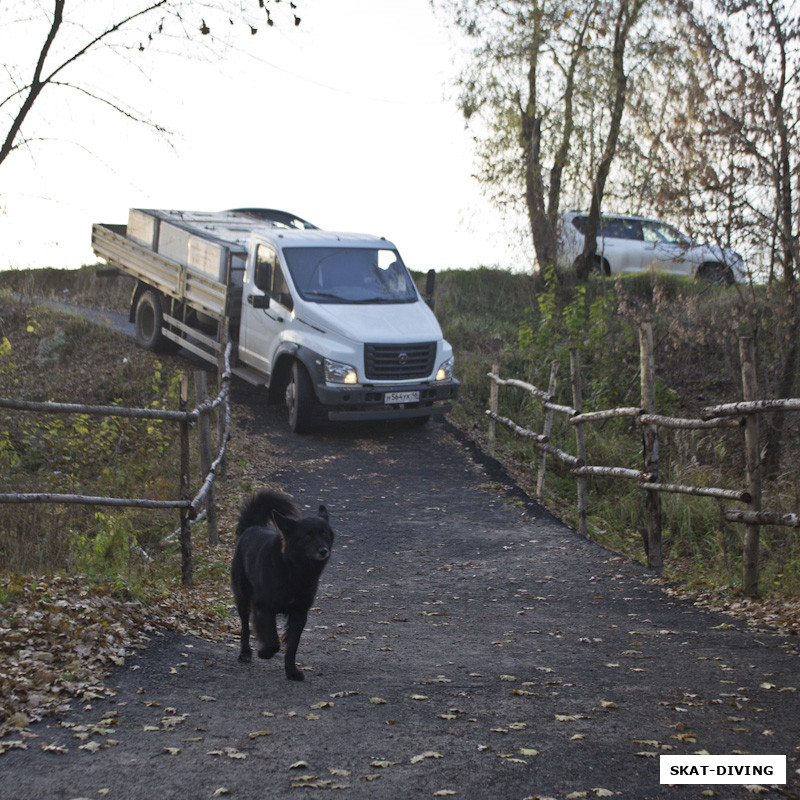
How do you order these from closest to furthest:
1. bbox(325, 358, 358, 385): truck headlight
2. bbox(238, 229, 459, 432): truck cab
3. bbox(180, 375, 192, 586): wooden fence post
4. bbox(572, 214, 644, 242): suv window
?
bbox(180, 375, 192, 586): wooden fence post < bbox(325, 358, 358, 385): truck headlight < bbox(238, 229, 459, 432): truck cab < bbox(572, 214, 644, 242): suv window

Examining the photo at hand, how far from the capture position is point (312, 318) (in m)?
13.9

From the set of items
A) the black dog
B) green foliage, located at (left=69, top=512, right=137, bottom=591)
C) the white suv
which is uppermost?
the white suv

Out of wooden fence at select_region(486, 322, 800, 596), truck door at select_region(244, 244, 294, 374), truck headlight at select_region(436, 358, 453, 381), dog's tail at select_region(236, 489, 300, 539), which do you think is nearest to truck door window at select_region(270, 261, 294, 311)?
truck door at select_region(244, 244, 294, 374)

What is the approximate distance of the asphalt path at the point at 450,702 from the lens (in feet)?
12.8

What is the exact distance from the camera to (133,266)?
17.6m

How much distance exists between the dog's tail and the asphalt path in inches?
34.8

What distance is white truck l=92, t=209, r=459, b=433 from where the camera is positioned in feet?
45.4

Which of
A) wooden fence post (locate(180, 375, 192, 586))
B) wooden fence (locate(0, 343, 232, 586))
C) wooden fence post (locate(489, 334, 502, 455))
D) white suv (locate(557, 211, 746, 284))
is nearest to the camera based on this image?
wooden fence (locate(0, 343, 232, 586))

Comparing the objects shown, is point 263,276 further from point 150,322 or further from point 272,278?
point 150,322

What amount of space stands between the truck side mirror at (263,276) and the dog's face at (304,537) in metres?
9.73

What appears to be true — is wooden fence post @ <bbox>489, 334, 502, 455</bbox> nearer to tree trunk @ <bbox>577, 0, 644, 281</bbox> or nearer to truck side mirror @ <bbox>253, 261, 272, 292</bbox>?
truck side mirror @ <bbox>253, 261, 272, 292</bbox>

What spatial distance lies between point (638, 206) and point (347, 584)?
854 centimetres

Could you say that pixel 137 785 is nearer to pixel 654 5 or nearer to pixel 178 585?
pixel 178 585

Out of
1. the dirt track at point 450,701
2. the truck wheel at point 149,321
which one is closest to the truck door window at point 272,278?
the truck wheel at point 149,321
